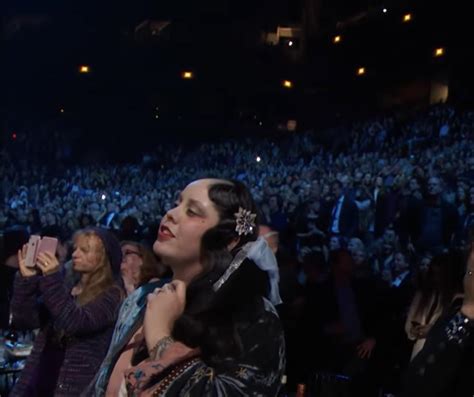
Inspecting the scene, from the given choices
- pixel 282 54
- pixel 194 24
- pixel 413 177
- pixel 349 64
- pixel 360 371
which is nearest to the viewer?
pixel 360 371

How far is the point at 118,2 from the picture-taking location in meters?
7.59

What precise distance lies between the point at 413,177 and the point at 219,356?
4194 millimetres

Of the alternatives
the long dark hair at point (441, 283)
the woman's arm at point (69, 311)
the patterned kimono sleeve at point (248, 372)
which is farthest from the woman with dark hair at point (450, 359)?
the long dark hair at point (441, 283)

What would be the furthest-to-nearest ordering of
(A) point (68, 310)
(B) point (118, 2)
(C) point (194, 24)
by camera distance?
(B) point (118, 2)
(C) point (194, 24)
(A) point (68, 310)

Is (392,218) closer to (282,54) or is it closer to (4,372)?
(282,54)

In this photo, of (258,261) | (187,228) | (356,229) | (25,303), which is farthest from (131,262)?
(258,261)

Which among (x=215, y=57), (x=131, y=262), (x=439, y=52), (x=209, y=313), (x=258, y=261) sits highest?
(x=215, y=57)

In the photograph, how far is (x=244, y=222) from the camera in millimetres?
1546

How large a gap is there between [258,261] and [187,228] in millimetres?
202

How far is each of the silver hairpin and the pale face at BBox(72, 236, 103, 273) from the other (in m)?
1.40

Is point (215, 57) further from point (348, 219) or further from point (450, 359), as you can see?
point (450, 359)

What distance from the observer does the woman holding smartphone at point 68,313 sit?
250cm

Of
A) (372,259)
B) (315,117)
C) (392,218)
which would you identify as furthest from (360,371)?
(315,117)

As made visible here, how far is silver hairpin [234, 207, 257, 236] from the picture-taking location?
1.54 metres
